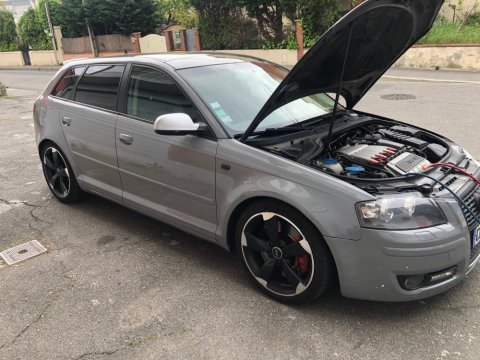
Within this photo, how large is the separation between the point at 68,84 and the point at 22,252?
1.77m

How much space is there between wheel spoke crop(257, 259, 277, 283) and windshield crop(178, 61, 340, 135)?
3.09ft

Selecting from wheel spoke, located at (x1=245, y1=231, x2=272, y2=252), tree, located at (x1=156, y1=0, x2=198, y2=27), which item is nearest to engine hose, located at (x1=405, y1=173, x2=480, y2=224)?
wheel spoke, located at (x1=245, y1=231, x2=272, y2=252)

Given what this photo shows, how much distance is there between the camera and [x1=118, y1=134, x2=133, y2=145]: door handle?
379 centimetres

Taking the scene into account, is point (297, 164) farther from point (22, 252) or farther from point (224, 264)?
point (22, 252)

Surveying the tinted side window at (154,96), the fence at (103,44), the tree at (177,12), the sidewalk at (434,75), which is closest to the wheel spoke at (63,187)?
the tinted side window at (154,96)

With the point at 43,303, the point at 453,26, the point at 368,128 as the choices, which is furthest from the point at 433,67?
the point at 43,303

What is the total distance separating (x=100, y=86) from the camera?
4.25m

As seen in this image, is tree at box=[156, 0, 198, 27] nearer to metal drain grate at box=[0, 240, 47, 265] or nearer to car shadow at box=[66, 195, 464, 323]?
car shadow at box=[66, 195, 464, 323]

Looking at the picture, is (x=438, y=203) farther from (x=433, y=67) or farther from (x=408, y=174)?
(x=433, y=67)

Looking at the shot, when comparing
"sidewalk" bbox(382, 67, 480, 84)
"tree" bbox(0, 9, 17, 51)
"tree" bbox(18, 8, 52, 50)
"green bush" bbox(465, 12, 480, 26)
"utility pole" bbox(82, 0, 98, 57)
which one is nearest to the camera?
"sidewalk" bbox(382, 67, 480, 84)

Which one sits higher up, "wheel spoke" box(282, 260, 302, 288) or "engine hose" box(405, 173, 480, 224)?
"engine hose" box(405, 173, 480, 224)

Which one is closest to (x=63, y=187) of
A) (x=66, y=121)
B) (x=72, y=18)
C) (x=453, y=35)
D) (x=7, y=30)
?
(x=66, y=121)

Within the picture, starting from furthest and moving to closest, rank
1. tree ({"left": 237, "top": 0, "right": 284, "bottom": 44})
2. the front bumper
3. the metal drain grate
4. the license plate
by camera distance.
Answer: tree ({"left": 237, "top": 0, "right": 284, "bottom": 44}), the metal drain grate, the license plate, the front bumper

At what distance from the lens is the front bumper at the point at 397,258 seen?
99.9 inches
